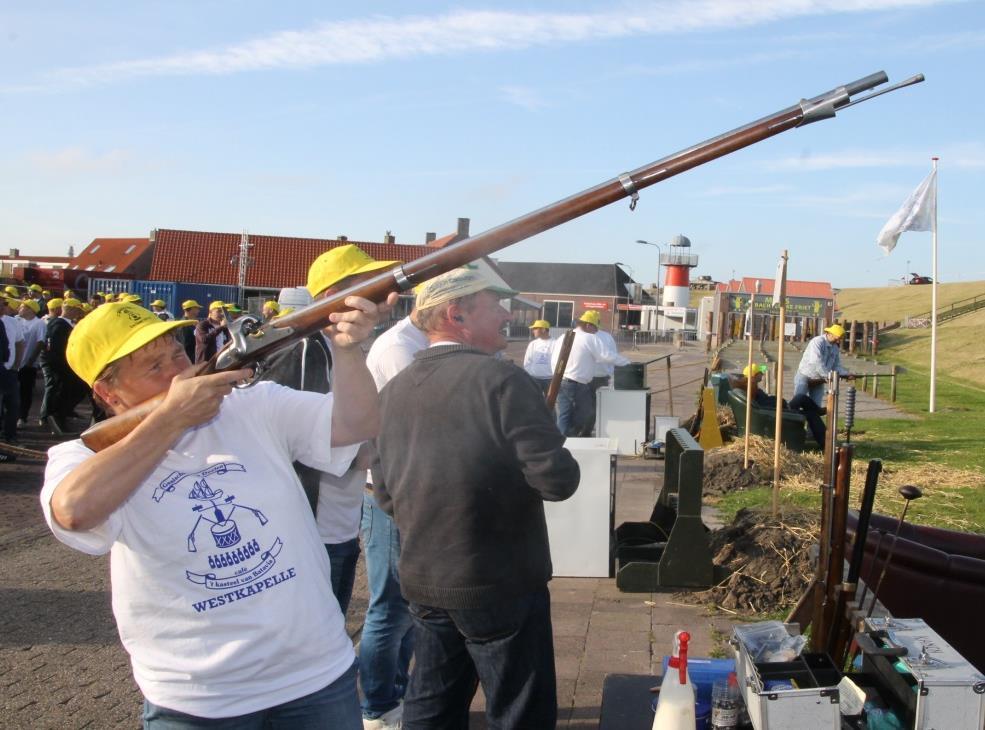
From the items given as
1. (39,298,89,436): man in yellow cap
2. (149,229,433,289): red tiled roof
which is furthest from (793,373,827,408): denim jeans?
(149,229,433,289): red tiled roof

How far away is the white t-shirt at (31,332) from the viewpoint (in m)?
13.8

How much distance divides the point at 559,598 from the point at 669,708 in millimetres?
3109

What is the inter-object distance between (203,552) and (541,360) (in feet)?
33.2

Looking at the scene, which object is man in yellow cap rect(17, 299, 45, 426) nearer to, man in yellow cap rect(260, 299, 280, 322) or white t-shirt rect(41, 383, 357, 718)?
man in yellow cap rect(260, 299, 280, 322)

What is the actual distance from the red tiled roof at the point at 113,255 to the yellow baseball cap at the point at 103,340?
5385 cm

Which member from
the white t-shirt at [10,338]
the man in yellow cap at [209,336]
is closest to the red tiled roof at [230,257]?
the man in yellow cap at [209,336]

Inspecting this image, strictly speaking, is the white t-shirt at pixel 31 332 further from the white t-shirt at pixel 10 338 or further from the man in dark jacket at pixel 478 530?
the man in dark jacket at pixel 478 530

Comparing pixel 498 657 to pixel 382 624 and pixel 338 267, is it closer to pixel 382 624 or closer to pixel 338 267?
pixel 382 624

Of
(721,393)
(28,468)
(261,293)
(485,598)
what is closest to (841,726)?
(485,598)

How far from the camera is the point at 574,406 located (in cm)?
1166

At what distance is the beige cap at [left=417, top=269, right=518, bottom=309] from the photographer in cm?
326

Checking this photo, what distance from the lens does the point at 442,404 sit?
3.12m

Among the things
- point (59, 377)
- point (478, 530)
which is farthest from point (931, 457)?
point (59, 377)

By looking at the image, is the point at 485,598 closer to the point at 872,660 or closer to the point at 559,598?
the point at 872,660
